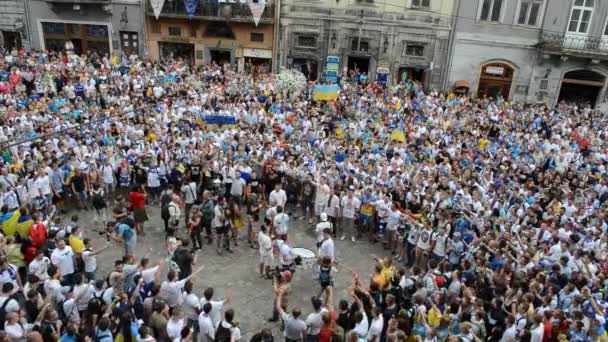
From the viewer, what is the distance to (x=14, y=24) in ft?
97.6

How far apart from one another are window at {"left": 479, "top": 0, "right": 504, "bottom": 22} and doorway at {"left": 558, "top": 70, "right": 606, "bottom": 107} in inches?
208

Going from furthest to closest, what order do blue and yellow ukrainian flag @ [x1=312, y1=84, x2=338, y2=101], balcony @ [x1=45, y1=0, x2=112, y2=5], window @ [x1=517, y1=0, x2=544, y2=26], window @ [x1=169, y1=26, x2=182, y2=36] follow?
window @ [x1=169, y1=26, x2=182, y2=36]
balcony @ [x1=45, y1=0, x2=112, y2=5]
window @ [x1=517, y1=0, x2=544, y2=26]
blue and yellow ukrainian flag @ [x1=312, y1=84, x2=338, y2=101]

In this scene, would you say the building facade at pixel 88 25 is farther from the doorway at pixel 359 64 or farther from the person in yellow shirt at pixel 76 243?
the person in yellow shirt at pixel 76 243

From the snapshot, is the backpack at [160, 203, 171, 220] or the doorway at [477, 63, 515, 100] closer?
the backpack at [160, 203, 171, 220]

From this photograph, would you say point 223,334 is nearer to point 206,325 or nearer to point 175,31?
point 206,325

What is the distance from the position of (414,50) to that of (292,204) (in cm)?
1763

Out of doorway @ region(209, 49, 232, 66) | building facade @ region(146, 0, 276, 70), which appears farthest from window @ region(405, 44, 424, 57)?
doorway @ region(209, 49, 232, 66)

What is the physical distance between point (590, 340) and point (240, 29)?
25.6 meters

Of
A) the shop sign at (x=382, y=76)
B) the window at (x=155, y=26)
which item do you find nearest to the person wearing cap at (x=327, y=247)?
the shop sign at (x=382, y=76)

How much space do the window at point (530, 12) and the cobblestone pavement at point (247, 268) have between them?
20161mm

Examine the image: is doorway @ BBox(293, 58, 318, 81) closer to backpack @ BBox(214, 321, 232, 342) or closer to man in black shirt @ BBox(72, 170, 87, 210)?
man in black shirt @ BBox(72, 170, 87, 210)

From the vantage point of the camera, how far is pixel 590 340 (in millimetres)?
8078

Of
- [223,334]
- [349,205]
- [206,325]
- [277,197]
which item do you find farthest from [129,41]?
[223,334]

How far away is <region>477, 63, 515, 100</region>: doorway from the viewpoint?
93.7ft
